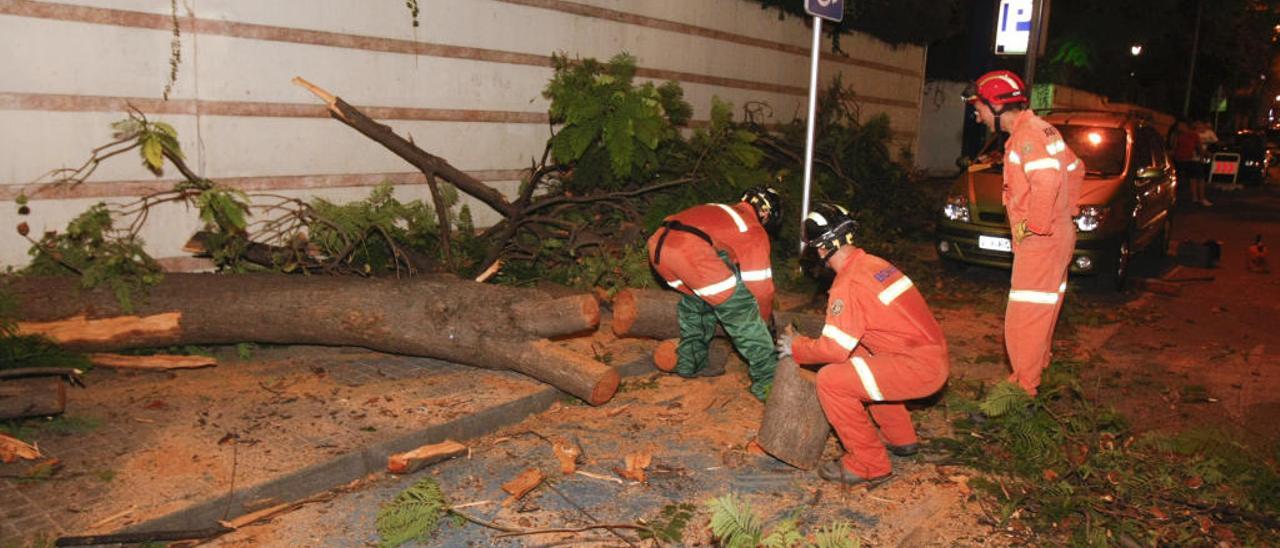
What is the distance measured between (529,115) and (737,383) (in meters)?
4.04

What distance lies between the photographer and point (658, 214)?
8.05m

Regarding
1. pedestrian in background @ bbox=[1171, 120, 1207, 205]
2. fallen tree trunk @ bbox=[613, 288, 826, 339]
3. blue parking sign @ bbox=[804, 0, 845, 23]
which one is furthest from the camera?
pedestrian in background @ bbox=[1171, 120, 1207, 205]

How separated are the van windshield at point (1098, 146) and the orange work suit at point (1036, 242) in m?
4.39

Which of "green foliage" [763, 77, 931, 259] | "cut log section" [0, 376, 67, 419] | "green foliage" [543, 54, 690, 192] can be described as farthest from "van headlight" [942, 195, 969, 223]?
"cut log section" [0, 376, 67, 419]

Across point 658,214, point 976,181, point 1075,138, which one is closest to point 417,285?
point 658,214

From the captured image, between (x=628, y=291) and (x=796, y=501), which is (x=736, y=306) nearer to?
(x=628, y=291)

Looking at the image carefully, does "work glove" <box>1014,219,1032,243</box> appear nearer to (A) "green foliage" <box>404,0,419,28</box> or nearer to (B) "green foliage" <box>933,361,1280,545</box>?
(B) "green foliage" <box>933,361,1280,545</box>

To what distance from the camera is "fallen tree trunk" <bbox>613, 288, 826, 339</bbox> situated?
Answer: 5.95m

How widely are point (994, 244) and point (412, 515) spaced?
698cm

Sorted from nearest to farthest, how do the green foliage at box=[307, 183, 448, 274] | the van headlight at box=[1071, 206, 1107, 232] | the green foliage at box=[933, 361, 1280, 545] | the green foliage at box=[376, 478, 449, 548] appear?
the green foliage at box=[376, 478, 449, 548], the green foliage at box=[933, 361, 1280, 545], the green foliage at box=[307, 183, 448, 274], the van headlight at box=[1071, 206, 1107, 232]

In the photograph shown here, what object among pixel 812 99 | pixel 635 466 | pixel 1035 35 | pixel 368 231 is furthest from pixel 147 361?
pixel 1035 35

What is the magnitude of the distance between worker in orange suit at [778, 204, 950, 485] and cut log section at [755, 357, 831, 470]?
0.11 m

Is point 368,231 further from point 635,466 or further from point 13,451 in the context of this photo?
point 635,466

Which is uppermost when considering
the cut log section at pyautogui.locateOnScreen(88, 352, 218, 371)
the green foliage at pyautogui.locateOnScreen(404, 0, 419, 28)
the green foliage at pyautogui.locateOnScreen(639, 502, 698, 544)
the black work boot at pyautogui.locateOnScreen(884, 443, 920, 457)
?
the green foliage at pyautogui.locateOnScreen(404, 0, 419, 28)
